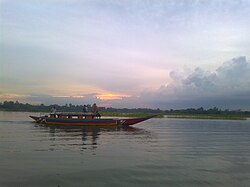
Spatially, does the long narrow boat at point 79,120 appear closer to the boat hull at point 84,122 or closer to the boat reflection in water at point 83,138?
the boat hull at point 84,122

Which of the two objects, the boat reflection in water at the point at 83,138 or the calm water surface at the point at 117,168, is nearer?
the calm water surface at the point at 117,168

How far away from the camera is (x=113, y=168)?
17312mm

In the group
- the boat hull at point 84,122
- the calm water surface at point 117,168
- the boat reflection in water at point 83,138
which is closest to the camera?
the calm water surface at point 117,168

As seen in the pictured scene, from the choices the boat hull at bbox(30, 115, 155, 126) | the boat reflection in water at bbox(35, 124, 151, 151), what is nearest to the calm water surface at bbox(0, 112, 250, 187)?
the boat reflection in water at bbox(35, 124, 151, 151)

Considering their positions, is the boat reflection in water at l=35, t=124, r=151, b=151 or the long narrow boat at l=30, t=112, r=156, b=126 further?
the long narrow boat at l=30, t=112, r=156, b=126

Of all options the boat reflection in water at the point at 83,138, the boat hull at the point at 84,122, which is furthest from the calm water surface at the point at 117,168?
the boat hull at the point at 84,122

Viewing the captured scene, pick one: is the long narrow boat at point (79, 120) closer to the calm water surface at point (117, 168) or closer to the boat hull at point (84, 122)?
the boat hull at point (84, 122)

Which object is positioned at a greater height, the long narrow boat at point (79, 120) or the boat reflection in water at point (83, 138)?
the long narrow boat at point (79, 120)

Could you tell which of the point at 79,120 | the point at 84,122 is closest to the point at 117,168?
the point at 84,122

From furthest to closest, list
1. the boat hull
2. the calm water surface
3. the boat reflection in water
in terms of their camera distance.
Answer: the boat hull < the boat reflection in water < the calm water surface

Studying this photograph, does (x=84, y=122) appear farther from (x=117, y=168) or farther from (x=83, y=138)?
(x=117, y=168)

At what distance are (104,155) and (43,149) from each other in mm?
5423

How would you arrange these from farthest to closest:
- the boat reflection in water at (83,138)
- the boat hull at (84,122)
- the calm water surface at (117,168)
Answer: the boat hull at (84,122) < the boat reflection in water at (83,138) < the calm water surface at (117,168)

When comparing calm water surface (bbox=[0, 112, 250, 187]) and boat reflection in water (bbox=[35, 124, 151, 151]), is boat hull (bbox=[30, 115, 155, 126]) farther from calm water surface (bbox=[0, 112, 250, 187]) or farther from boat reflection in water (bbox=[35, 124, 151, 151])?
calm water surface (bbox=[0, 112, 250, 187])
